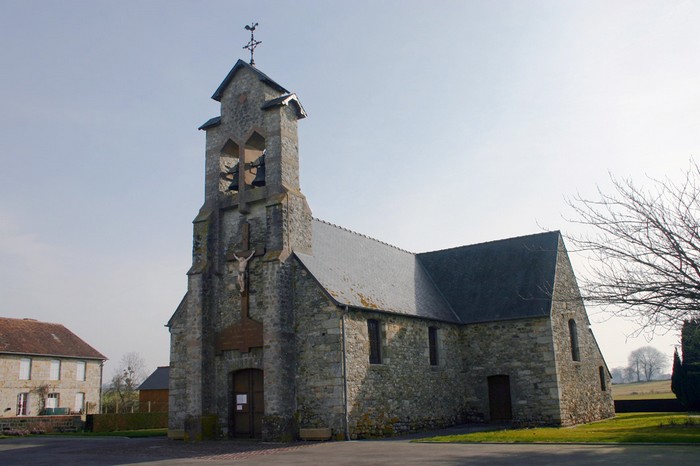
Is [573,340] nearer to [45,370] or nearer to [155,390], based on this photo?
[155,390]

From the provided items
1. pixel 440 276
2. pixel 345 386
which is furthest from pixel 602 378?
pixel 345 386

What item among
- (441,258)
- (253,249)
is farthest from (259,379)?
(441,258)

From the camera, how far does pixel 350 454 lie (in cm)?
1420

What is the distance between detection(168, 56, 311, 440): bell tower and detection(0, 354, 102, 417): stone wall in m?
18.4

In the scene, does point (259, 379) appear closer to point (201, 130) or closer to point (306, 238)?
point (306, 238)

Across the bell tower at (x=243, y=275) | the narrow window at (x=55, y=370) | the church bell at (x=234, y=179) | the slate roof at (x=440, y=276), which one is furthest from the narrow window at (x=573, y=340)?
the narrow window at (x=55, y=370)

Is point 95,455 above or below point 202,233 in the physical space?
below

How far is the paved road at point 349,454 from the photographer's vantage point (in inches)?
465

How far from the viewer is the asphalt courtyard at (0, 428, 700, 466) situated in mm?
11836

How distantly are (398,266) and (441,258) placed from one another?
3.73 meters

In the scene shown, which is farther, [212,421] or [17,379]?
[17,379]

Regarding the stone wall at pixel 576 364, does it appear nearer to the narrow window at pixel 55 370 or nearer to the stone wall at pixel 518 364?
the stone wall at pixel 518 364

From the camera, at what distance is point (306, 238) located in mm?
21047

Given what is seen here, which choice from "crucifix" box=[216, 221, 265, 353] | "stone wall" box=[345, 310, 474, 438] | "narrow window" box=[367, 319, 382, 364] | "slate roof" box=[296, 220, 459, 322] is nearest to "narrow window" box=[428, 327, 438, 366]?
"stone wall" box=[345, 310, 474, 438]
